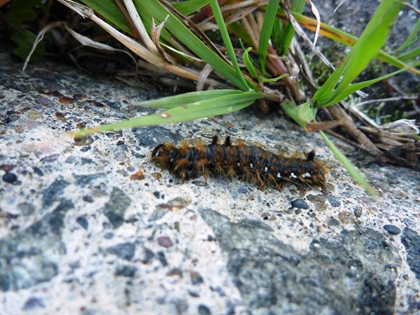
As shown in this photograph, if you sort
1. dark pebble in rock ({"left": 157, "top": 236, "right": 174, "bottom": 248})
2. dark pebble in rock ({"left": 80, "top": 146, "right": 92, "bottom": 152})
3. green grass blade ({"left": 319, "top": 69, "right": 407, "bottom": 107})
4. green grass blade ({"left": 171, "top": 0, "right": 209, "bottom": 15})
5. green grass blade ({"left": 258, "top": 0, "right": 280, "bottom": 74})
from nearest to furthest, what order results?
1. dark pebble in rock ({"left": 157, "top": 236, "right": 174, "bottom": 248})
2. dark pebble in rock ({"left": 80, "top": 146, "right": 92, "bottom": 152})
3. green grass blade ({"left": 319, "top": 69, "right": 407, "bottom": 107})
4. green grass blade ({"left": 258, "top": 0, "right": 280, "bottom": 74})
5. green grass blade ({"left": 171, "top": 0, "right": 209, "bottom": 15})

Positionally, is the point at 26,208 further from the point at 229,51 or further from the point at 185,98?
the point at 229,51

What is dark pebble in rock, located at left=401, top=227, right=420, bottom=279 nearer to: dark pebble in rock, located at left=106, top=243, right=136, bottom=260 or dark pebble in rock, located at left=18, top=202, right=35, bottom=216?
dark pebble in rock, located at left=106, top=243, right=136, bottom=260

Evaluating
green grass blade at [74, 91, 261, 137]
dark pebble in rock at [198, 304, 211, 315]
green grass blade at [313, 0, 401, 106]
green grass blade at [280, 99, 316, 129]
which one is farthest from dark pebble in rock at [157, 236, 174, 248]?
green grass blade at [313, 0, 401, 106]

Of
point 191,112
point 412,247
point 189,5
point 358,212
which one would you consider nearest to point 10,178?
point 191,112

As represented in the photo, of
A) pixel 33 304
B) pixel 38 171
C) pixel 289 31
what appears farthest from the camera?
pixel 289 31

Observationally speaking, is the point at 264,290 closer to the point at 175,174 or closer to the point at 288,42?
the point at 175,174

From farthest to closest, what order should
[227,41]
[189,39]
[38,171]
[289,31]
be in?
1. [289,31]
2. [189,39]
3. [227,41]
4. [38,171]
